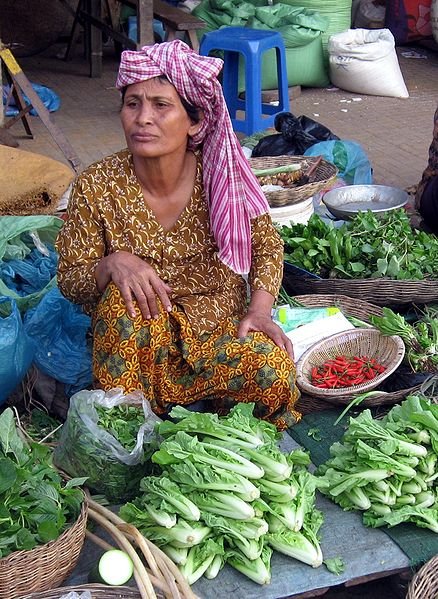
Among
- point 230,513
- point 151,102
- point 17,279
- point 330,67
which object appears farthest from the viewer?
point 330,67

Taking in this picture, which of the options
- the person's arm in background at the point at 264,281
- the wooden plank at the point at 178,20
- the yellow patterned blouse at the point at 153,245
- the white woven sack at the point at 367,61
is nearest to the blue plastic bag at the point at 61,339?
the yellow patterned blouse at the point at 153,245

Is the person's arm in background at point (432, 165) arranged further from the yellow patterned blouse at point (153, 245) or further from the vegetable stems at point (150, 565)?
the vegetable stems at point (150, 565)

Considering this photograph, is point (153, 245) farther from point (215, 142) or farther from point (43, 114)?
point (43, 114)

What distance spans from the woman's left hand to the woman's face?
621 mm

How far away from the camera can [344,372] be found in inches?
128

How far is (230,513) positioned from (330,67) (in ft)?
22.0

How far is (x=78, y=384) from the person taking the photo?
3.25 meters

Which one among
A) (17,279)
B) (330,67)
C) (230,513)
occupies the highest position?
(230,513)

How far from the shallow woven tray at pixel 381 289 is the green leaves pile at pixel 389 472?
1004 millimetres

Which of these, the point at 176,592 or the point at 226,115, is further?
the point at 226,115

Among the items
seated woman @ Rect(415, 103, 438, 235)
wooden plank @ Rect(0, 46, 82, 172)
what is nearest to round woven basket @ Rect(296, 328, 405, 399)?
seated woman @ Rect(415, 103, 438, 235)

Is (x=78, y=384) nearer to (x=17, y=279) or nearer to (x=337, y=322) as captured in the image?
(x=17, y=279)

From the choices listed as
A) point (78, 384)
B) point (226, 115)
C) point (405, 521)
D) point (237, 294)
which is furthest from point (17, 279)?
point (405, 521)

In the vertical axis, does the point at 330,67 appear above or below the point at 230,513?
below
